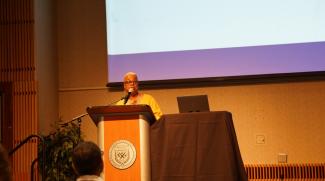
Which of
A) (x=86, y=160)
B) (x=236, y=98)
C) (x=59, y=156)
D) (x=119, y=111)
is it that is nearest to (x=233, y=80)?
(x=236, y=98)

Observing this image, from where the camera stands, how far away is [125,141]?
342cm

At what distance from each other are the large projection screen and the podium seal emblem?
2.50 m

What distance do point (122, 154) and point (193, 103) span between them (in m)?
0.80

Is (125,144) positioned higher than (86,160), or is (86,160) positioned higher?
(125,144)

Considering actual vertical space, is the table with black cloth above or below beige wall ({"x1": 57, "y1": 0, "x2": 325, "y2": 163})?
below

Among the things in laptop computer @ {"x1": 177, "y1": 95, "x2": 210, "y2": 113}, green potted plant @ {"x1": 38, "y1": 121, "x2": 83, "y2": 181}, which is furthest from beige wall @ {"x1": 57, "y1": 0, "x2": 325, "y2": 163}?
laptop computer @ {"x1": 177, "y1": 95, "x2": 210, "y2": 113}

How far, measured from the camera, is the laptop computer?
3.79 metres

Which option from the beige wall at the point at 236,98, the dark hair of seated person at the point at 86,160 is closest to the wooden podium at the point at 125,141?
the dark hair of seated person at the point at 86,160

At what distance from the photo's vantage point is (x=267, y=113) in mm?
5781

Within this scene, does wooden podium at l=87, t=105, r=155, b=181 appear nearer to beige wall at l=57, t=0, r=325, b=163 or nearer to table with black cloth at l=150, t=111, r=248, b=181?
table with black cloth at l=150, t=111, r=248, b=181

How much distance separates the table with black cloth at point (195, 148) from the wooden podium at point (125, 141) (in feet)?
0.33

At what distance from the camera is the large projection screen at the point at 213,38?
5.48 m

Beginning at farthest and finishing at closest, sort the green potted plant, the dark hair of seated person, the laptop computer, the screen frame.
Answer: the screen frame → the green potted plant → the laptop computer → the dark hair of seated person

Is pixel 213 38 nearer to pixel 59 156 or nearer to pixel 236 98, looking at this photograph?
pixel 236 98
